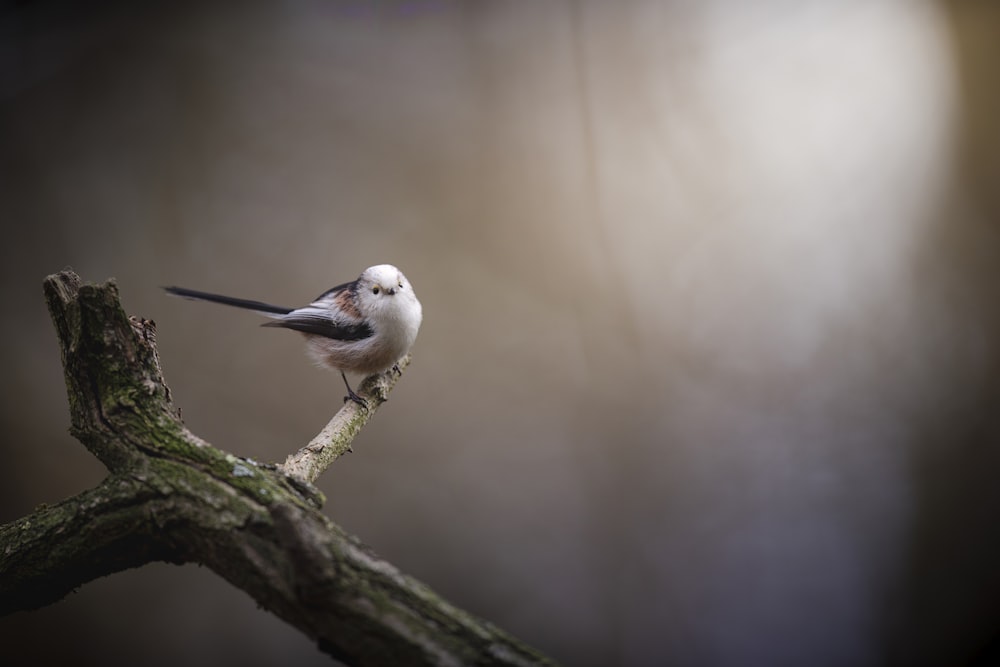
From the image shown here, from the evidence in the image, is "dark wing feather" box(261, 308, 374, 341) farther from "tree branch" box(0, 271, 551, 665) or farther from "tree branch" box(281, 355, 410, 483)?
"tree branch" box(0, 271, 551, 665)

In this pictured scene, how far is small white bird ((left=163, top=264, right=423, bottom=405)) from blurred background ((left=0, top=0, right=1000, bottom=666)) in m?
0.76

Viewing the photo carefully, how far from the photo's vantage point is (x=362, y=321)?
1595 mm

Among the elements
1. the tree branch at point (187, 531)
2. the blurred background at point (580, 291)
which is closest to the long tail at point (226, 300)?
the tree branch at point (187, 531)

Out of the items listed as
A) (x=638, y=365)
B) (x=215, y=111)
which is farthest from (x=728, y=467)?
A: (x=215, y=111)

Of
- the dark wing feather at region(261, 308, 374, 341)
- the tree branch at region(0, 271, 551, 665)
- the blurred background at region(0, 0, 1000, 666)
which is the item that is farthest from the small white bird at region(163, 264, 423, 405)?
the blurred background at region(0, 0, 1000, 666)

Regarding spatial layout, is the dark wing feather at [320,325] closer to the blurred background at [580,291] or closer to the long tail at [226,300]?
the long tail at [226,300]

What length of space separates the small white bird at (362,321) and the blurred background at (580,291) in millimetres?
759

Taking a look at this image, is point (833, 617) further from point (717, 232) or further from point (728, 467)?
point (717, 232)

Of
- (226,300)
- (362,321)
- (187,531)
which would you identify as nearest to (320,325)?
(362,321)

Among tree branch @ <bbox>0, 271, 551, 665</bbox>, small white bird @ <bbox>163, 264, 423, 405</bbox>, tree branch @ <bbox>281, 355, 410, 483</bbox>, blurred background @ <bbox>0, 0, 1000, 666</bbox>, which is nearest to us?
tree branch @ <bbox>0, 271, 551, 665</bbox>

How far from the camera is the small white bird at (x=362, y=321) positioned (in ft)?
5.13

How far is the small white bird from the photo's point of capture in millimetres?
1564

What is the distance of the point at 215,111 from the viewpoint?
89.2 inches

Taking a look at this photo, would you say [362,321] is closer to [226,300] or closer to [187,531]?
[226,300]
